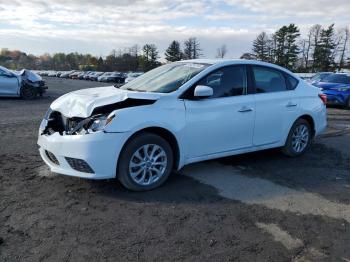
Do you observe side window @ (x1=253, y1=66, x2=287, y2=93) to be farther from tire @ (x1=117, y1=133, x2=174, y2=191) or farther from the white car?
tire @ (x1=117, y1=133, x2=174, y2=191)

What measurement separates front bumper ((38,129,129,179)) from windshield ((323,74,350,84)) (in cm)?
1458

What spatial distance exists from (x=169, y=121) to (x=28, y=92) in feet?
47.0

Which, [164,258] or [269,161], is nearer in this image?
[164,258]

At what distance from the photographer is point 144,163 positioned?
489 cm

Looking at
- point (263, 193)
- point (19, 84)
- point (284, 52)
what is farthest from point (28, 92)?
point (284, 52)

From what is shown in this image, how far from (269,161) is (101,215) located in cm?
340

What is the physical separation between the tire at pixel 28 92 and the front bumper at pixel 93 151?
1382cm

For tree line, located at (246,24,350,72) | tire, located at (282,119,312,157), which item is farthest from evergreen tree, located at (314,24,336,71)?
tire, located at (282,119,312,157)

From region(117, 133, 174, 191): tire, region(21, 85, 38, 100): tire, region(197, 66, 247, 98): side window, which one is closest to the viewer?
region(117, 133, 174, 191): tire

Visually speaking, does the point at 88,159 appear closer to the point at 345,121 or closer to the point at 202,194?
the point at 202,194

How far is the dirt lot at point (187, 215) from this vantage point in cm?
350

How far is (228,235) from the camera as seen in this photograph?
12.6ft

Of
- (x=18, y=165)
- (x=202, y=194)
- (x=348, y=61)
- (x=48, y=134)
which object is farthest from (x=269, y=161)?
(x=348, y=61)

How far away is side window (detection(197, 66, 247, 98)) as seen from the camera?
557cm
